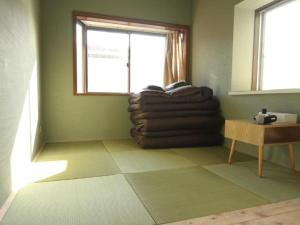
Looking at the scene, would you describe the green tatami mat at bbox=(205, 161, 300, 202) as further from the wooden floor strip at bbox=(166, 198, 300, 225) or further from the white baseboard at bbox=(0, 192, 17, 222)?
the white baseboard at bbox=(0, 192, 17, 222)

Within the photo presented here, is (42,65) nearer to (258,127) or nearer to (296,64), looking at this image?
(258,127)

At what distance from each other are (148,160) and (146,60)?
2.44 meters

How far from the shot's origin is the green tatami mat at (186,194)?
140 cm

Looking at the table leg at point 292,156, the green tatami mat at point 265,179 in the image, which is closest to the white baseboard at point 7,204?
the green tatami mat at point 265,179

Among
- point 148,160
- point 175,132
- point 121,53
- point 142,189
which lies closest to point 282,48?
point 175,132

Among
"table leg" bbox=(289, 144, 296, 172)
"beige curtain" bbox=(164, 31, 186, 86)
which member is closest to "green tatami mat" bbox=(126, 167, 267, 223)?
"table leg" bbox=(289, 144, 296, 172)

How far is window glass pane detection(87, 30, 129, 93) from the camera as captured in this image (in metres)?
4.10

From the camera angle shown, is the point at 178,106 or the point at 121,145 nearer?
the point at 178,106

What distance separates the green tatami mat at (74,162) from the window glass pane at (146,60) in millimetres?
1642

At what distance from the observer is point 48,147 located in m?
3.14

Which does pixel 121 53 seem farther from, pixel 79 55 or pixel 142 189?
pixel 142 189

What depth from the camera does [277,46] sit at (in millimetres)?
2777

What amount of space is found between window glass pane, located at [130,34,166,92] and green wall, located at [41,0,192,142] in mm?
541

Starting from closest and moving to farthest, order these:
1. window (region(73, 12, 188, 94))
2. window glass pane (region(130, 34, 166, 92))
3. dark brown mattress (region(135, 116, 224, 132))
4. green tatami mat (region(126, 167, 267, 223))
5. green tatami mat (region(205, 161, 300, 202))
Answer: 1. green tatami mat (region(126, 167, 267, 223))
2. green tatami mat (region(205, 161, 300, 202))
3. dark brown mattress (region(135, 116, 224, 132))
4. window (region(73, 12, 188, 94))
5. window glass pane (region(130, 34, 166, 92))
